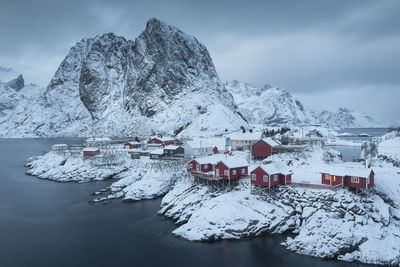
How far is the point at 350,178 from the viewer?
112 ft

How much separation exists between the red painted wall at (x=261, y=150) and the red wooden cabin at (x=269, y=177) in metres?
14.2

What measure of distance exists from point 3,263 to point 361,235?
118 ft

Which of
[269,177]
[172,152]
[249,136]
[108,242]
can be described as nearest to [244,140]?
[249,136]

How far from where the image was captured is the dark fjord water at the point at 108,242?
2775 cm

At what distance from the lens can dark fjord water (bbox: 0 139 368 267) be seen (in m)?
27.8

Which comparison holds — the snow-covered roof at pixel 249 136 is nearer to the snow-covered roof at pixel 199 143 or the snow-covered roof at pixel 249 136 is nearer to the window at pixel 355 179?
the snow-covered roof at pixel 199 143

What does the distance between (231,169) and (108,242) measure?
19.5 m

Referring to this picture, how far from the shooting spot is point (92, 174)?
6394cm

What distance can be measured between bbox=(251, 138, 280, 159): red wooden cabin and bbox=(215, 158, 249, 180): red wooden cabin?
33.8ft

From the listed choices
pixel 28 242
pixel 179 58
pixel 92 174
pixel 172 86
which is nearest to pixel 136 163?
pixel 92 174

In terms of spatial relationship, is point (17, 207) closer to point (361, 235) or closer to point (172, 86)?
point (361, 235)

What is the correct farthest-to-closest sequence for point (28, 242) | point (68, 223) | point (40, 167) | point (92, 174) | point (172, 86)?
point (172, 86)
point (40, 167)
point (92, 174)
point (68, 223)
point (28, 242)

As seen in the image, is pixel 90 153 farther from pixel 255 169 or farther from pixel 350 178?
pixel 350 178

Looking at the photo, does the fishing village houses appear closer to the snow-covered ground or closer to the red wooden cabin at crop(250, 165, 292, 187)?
the red wooden cabin at crop(250, 165, 292, 187)
